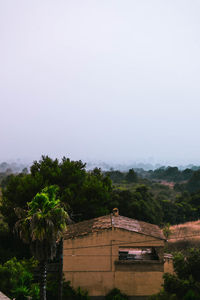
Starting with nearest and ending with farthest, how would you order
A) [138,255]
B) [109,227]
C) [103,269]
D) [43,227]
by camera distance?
[43,227]
[103,269]
[109,227]
[138,255]

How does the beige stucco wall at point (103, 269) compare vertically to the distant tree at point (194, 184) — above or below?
A: below

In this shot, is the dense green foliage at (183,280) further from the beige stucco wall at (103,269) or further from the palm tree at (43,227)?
the palm tree at (43,227)

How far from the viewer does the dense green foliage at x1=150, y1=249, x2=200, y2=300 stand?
1767cm

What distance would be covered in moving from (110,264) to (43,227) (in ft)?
31.4

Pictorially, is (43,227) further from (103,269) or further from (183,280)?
(103,269)

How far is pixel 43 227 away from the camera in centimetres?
1656

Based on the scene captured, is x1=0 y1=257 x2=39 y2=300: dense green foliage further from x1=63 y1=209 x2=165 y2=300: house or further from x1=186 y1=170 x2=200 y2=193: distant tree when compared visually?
x1=186 y1=170 x2=200 y2=193: distant tree

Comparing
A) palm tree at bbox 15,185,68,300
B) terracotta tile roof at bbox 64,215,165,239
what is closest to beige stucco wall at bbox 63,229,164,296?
terracotta tile roof at bbox 64,215,165,239

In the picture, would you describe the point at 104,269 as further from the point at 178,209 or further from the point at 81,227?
the point at 178,209

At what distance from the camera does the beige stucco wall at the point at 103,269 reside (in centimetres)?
2405

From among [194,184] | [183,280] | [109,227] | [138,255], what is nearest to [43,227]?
[183,280]

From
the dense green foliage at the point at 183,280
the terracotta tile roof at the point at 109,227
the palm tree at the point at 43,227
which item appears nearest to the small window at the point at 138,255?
the terracotta tile roof at the point at 109,227

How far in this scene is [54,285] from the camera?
911 inches

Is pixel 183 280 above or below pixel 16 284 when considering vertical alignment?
above
